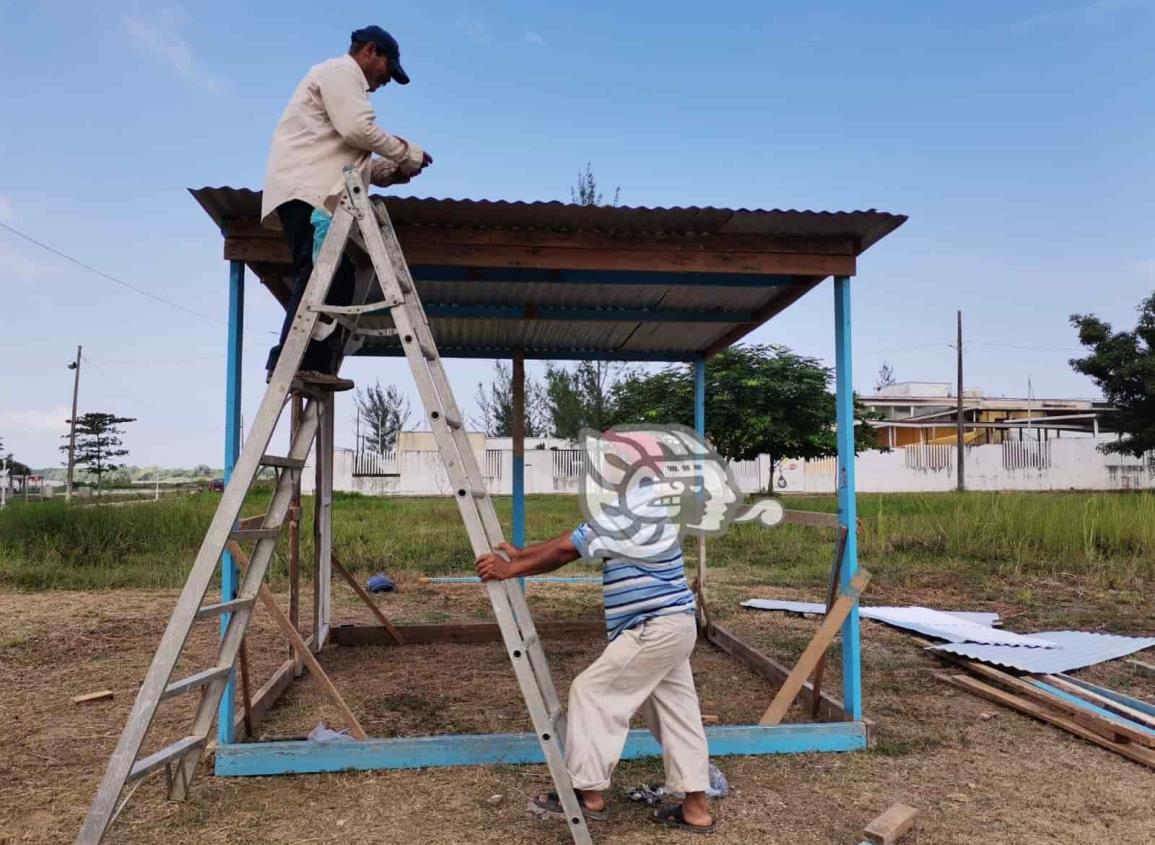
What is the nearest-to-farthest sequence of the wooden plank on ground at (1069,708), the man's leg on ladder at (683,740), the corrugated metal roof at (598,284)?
the man's leg on ladder at (683,740) < the corrugated metal roof at (598,284) < the wooden plank on ground at (1069,708)

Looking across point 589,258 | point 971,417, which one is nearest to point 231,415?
point 589,258

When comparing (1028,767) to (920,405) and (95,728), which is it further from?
(920,405)

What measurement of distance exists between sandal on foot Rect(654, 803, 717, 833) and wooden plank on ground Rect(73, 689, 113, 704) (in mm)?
3949

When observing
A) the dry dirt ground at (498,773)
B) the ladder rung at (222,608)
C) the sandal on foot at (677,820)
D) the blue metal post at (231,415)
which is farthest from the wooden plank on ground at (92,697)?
the sandal on foot at (677,820)

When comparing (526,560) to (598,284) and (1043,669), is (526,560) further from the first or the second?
(1043,669)

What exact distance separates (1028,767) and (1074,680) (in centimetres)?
189

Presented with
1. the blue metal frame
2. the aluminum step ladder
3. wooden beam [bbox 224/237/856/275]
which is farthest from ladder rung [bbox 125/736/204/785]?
wooden beam [bbox 224/237/856/275]

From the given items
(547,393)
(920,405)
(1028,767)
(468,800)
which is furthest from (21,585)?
(920,405)

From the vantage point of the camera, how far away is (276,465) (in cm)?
354

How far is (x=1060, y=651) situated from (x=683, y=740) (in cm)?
460

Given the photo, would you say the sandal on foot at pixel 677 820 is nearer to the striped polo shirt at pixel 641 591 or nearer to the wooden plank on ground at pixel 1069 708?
the striped polo shirt at pixel 641 591

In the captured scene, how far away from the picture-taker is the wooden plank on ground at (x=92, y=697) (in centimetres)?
539

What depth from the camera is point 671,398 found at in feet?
73.8

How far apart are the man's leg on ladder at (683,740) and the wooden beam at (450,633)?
369 cm
